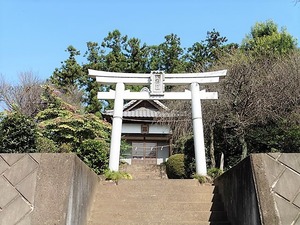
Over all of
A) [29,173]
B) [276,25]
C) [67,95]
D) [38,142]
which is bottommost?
[29,173]

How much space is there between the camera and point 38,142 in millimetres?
11570

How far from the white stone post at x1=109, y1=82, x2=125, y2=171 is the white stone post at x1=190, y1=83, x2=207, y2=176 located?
2430 millimetres

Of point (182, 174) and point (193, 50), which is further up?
point (193, 50)

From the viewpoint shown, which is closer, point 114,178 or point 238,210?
point 238,210

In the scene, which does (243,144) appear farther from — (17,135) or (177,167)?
(17,135)

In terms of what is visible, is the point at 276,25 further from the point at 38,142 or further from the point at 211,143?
the point at 38,142

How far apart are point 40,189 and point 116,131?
22.0ft

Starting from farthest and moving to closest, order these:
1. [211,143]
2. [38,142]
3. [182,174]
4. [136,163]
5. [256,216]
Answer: [136,163], [211,143], [182,174], [38,142], [256,216]

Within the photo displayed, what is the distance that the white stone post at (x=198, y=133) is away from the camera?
1006 cm

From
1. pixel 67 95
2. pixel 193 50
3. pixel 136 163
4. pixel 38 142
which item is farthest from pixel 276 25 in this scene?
pixel 38 142

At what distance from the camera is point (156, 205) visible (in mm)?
6191

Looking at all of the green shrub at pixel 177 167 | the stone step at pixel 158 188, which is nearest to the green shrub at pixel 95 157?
the green shrub at pixel 177 167

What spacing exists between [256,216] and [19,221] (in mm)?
2742

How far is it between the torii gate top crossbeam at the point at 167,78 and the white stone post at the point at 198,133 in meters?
0.27
